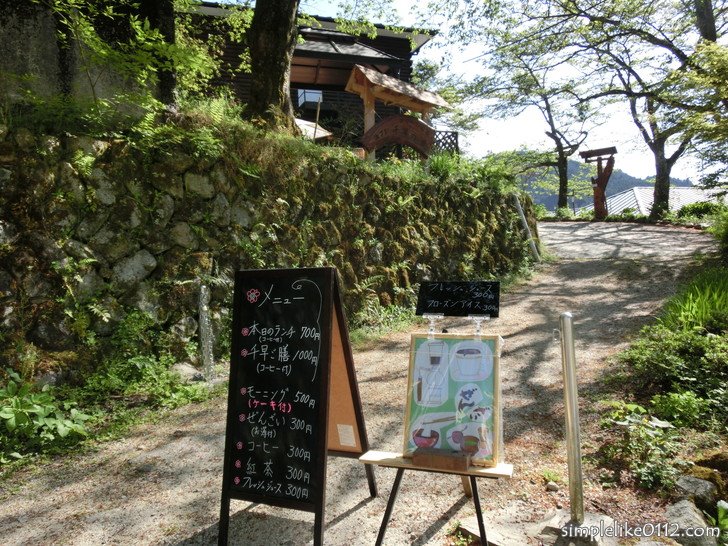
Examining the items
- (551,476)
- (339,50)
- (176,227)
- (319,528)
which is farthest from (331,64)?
(319,528)

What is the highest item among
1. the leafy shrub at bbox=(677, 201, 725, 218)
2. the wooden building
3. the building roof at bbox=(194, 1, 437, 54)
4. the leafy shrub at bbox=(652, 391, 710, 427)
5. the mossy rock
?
the building roof at bbox=(194, 1, 437, 54)

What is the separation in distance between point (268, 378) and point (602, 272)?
983 cm

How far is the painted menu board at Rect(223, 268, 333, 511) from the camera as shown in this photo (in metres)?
2.90

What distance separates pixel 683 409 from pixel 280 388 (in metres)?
3.37

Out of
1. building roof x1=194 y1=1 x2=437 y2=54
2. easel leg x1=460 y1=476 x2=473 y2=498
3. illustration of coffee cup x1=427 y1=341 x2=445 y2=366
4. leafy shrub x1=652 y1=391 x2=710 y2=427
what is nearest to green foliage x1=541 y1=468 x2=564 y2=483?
easel leg x1=460 y1=476 x2=473 y2=498

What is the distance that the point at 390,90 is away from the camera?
11.3 m

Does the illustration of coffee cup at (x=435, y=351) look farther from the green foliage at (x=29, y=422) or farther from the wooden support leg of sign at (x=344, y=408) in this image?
the green foliage at (x=29, y=422)

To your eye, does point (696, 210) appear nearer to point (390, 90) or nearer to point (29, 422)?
point (390, 90)

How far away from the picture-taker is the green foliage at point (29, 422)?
409 cm

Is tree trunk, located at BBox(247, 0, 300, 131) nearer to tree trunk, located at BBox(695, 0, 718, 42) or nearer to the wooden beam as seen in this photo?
the wooden beam

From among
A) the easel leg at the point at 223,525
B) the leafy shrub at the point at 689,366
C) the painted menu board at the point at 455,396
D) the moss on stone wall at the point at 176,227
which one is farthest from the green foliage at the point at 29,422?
the leafy shrub at the point at 689,366

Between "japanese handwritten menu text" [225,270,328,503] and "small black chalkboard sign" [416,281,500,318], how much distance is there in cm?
77

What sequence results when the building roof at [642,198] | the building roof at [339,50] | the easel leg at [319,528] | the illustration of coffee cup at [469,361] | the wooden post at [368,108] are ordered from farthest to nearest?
the building roof at [642,198]
the building roof at [339,50]
the wooden post at [368,108]
the illustration of coffee cup at [469,361]
the easel leg at [319,528]

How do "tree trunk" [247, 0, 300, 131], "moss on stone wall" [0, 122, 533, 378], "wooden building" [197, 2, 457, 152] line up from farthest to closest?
"wooden building" [197, 2, 457, 152], "tree trunk" [247, 0, 300, 131], "moss on stone wall" [0, 122, 533, 378]
